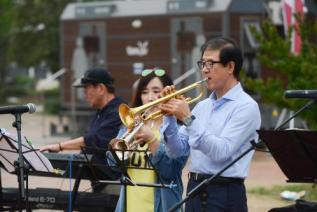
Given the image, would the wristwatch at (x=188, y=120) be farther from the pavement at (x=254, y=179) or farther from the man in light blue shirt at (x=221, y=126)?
the pavement at (x=254, y=179)

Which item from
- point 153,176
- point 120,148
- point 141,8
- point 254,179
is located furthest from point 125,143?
point 141,8

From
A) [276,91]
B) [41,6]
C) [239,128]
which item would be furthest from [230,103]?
[41,6]

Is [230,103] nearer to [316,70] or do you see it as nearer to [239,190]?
[239,190]

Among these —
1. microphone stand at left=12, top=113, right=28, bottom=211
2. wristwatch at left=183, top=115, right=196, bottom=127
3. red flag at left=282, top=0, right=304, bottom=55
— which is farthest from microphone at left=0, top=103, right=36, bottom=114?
red flag at left=282, top=0, right=304, bottom=55

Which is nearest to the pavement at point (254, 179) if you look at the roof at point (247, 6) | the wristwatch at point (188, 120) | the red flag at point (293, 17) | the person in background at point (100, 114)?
the person in background at point (100, 114)

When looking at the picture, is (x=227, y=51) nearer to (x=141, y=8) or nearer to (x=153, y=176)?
(x=153, y=176)

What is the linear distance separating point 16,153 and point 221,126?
1671 mm

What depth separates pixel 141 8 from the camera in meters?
19.4

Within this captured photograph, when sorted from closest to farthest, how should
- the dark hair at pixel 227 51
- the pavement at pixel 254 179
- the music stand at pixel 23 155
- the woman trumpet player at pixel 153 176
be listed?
the dark hair at pixel 227 51 < the woman trumpet player at pixel 153 176 < the music stand at pixel 23 155 < the pavement at pixel 254 179

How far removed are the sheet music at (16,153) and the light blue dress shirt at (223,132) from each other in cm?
116

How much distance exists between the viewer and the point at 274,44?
1133 cm

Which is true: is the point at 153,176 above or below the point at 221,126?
below

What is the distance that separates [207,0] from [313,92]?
1353 centimetres

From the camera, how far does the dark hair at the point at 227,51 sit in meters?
5.03
